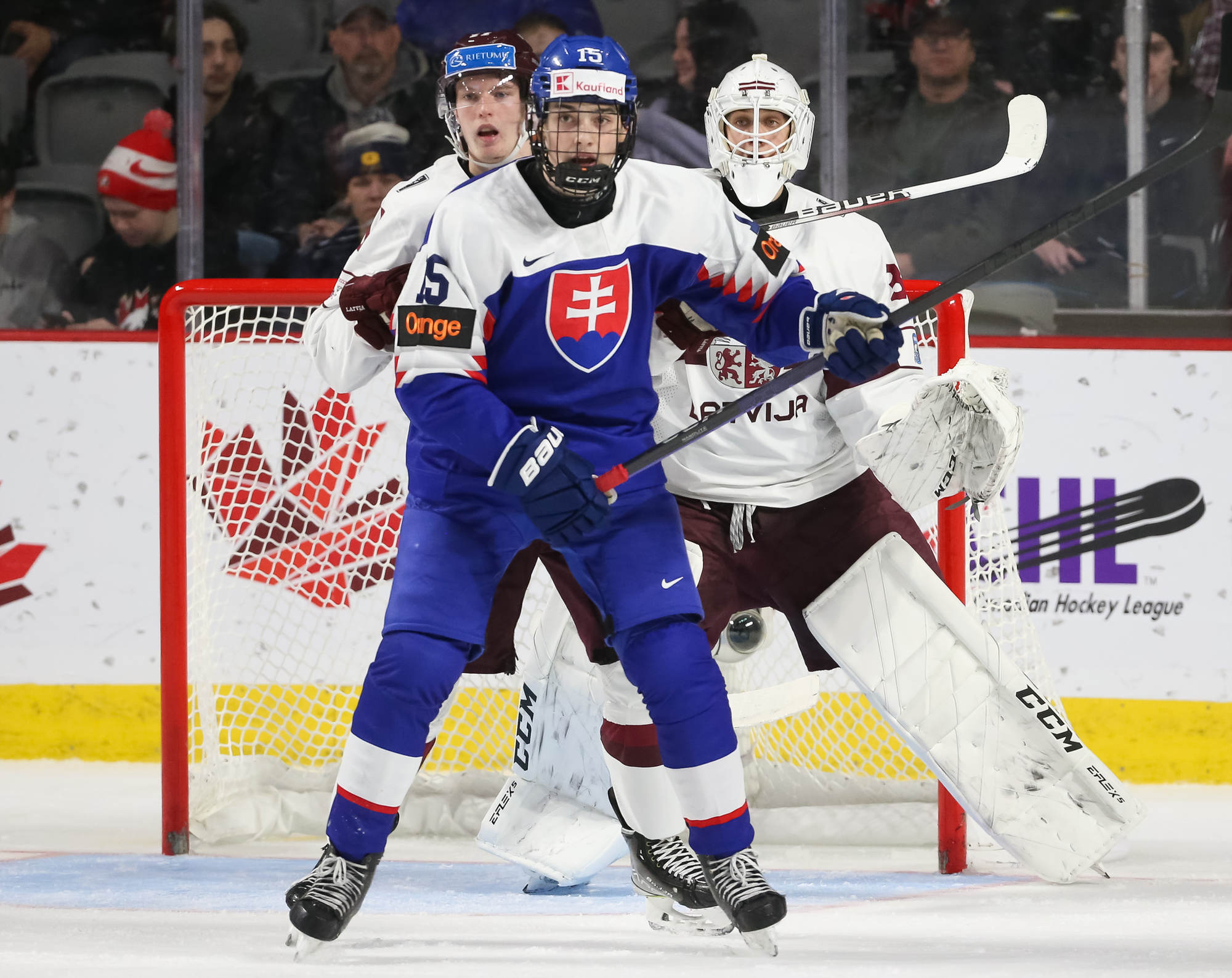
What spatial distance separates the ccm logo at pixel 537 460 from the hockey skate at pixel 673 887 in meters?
0.72

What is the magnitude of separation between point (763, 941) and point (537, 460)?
749 mm

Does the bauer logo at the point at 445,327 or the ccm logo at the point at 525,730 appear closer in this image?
the bauer logo at the point at 445,327

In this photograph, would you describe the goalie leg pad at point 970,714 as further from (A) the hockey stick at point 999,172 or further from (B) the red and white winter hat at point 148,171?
(B) the red and white winter hat at point 148,171

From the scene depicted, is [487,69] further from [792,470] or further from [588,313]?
[792,470]

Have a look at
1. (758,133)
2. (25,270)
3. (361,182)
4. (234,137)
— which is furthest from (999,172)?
(25,270)

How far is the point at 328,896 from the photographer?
2.14 metres

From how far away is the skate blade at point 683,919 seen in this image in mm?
2449

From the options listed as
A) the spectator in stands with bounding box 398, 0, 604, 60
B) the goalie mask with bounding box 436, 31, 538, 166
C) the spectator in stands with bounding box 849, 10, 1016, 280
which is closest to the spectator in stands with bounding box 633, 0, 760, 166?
the spectator in stands with bounding box 398, 0, 604, 60

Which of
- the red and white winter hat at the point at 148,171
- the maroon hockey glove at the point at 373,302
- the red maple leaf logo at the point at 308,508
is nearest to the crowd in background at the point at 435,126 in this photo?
the red and white winter hat at the point at 148,171

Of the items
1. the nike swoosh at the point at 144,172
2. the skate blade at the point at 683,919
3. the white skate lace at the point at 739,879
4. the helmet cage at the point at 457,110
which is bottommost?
the skate blade at the point at 683,919

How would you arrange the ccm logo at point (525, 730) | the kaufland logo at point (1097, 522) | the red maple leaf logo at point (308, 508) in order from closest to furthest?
the ccm logo at point (525, 730) → the red maple leaf logo at point (308, 508) → the kaufland logo at point (1097, 522)

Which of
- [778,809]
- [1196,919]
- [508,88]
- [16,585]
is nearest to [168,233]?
[16,585]

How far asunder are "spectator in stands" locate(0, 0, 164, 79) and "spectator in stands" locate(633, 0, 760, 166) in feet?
4.26

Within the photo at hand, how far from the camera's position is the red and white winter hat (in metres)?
4.16
